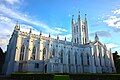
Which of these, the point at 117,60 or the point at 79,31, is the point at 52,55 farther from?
the point at 117,60

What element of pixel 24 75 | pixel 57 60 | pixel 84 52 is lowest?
pixel 24 75

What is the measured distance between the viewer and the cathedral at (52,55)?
153 feet

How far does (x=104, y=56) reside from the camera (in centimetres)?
6969

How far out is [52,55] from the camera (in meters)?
54.3

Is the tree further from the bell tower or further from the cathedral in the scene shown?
the bell tower

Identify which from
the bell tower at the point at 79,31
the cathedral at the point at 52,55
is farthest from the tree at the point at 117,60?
the bell tower at the point at 79,31

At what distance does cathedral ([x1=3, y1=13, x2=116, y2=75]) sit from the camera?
46594 millimetres

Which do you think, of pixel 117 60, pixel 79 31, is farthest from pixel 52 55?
pixel 117 60

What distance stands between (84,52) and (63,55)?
492 inches

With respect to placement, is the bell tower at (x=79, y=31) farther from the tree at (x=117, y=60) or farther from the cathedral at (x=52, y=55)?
the tree at (x=117, y=60)

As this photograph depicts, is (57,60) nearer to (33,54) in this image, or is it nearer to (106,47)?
(33,54)

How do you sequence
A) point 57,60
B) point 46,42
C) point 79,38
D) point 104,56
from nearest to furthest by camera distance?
point 57,60 < point 46,42 < point 104,56 < point 79,38

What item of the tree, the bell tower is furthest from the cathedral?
the tree

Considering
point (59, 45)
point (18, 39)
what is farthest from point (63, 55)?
point (18, 39)
